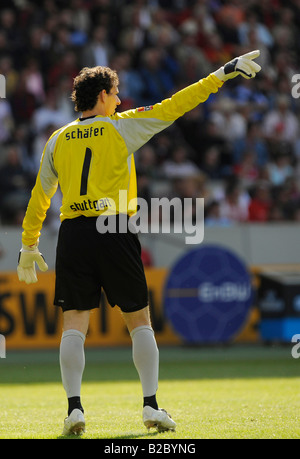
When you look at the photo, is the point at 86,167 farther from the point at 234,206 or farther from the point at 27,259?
the point at 234,206

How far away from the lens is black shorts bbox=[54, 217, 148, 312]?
17.1ft

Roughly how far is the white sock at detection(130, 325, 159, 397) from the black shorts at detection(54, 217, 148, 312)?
17cm

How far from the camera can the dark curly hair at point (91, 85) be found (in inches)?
212

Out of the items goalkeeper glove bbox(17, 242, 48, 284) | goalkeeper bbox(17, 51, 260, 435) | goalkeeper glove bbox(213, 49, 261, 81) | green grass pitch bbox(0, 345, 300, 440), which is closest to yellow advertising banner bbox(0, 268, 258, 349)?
green grass pitch bbox(0, 345, 300, 440)

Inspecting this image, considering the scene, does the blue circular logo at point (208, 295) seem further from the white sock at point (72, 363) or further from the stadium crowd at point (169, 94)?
the white sock at point (72, 363)

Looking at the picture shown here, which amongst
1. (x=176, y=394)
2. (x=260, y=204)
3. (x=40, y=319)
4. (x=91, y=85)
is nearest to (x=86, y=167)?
(x=91, y=85)

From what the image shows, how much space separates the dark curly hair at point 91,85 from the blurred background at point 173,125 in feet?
22.2

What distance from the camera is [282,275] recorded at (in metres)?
12.2

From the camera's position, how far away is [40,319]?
39.0 ft

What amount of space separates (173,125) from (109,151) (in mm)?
9623

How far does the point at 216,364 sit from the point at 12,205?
4351 millimetres

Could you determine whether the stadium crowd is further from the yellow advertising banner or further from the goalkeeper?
the goalkeeper

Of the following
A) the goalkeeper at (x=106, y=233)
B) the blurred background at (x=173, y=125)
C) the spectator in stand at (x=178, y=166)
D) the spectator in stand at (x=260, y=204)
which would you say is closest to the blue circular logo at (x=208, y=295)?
the blurred background at (x=173, y=125)

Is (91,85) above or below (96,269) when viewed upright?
above
